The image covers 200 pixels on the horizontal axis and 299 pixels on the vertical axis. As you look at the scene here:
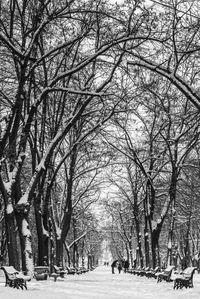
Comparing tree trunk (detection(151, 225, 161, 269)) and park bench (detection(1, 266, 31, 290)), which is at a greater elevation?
tree trunk (detection(151, 225, 161, 269))

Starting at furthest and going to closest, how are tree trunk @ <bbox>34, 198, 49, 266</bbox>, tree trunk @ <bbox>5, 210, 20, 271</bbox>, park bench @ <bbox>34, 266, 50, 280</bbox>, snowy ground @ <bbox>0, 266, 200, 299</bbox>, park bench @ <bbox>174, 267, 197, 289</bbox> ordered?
tree trunk @ <bbox>34, 198, 49, 266</bbox>
park bench @ <bbox>34, 266, 50, 280</bbox>
park bench @ <bbox>174, 267, 197, 289</bbox>
tree trunk @ <bbox>5, 210, 20, 271</bbox>
snowy ground @ <bbox>0, 266, 200, 299</bbox>

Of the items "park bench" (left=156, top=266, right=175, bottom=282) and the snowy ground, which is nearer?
the snowy ground

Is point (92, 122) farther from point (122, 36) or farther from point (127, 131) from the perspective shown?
point (122, 36)

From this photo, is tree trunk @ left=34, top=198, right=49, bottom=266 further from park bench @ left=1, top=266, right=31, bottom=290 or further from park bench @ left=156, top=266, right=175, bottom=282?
park bench @ left=1, top=266, right=31, bottom=290

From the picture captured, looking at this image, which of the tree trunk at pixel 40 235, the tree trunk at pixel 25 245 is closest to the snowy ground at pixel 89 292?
the tree trunk at pixel 25 245

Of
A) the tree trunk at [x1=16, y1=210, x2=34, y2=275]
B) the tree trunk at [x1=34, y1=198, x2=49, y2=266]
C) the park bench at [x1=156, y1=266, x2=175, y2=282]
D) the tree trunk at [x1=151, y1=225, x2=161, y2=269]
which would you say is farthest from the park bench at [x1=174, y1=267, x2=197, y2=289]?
the tree trunk at [x1=151, y1=225, x2=161, y2=269]

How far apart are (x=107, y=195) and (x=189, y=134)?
23.2 m

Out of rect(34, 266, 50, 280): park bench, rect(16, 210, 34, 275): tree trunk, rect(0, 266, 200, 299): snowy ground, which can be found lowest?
rect(0, 266, 200, 299): snowy ground

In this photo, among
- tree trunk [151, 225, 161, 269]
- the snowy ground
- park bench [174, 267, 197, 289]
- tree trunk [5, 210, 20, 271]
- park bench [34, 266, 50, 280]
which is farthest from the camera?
tree trunk [151, 225, 161, 269]

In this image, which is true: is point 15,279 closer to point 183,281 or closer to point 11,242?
point 11,242

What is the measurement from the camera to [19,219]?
16.3 meters

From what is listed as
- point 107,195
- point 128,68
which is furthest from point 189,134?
point 107,195

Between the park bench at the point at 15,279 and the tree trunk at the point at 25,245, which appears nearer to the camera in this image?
the park bench at the point at 15,279

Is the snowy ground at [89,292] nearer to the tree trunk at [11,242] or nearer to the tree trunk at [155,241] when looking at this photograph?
the tree trunk at [11,242]
